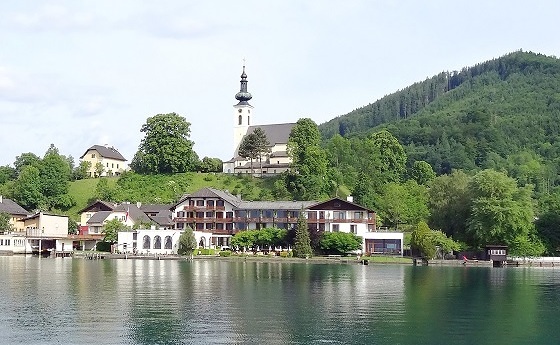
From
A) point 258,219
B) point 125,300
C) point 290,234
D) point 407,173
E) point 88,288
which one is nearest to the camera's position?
point 125,300

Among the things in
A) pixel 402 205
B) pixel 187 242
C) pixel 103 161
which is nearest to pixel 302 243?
pixel 187 242

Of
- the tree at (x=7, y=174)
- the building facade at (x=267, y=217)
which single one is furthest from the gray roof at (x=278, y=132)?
the tree at (x=7, y=174)

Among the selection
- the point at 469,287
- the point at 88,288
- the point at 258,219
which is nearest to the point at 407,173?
the point at 258,219

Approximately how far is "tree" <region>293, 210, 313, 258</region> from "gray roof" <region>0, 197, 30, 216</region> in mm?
41920

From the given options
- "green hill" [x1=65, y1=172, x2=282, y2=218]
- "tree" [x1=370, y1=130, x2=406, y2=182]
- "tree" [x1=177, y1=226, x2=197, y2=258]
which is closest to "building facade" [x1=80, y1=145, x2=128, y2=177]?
"green hill" [x1=65, y1=172, x2=282, y2=218]

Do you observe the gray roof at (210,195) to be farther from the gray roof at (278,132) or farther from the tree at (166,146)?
the gray roof at (278,132)

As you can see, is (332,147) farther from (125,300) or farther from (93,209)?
(125,300)

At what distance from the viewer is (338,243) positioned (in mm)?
83750

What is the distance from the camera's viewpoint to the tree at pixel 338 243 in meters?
83.9

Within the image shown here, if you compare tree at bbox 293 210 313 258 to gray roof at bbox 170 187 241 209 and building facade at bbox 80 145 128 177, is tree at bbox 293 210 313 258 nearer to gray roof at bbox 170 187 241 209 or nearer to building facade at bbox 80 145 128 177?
gray roof at bbox 170 187 241 209

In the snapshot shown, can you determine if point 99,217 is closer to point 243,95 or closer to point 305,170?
point 305,170

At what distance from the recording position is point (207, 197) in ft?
315

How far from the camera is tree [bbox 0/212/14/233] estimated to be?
305ft

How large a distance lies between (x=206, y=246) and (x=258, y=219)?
7.83 metres
